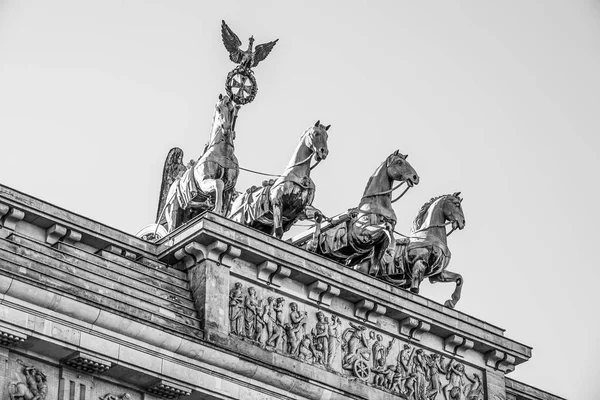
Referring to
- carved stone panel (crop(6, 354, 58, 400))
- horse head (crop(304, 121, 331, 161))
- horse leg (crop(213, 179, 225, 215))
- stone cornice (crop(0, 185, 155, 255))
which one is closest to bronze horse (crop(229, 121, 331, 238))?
horse head (crop(304, 121, 331, 161))

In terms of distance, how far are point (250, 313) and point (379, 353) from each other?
312 centimetres

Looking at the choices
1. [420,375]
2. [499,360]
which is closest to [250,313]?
[420,375]

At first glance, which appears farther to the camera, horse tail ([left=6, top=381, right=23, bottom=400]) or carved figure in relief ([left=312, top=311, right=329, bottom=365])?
carved figure in relief ([left=312, top=311, right=329, bottom=365])

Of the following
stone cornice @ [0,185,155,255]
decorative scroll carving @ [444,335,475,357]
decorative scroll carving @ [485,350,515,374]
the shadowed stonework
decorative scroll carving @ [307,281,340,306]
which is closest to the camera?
the shadowed stonework

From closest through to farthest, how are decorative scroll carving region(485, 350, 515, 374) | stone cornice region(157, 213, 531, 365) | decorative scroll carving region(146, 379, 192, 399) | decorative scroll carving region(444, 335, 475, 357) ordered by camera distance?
1. decorative scroll carving region(146, 379, 192, 399)
2. stone cornice region(157, 213, 531, 365)
3. decorative scroll carving region(444, 335, 475, 357)
4. decorative scroll carving region(485, 350, 515, 374)

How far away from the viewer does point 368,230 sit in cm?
3841

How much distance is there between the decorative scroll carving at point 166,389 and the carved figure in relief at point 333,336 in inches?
158

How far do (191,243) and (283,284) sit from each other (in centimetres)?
210

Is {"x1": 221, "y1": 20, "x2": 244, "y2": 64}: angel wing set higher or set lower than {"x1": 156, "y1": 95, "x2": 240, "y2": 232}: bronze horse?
higher

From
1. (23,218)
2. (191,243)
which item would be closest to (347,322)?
(191,243)

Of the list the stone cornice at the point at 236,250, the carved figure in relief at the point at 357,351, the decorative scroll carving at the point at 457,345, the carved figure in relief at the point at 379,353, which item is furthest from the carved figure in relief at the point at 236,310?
the decorative scroll carving at the point at 457,345

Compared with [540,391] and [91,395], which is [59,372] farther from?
[540,391]

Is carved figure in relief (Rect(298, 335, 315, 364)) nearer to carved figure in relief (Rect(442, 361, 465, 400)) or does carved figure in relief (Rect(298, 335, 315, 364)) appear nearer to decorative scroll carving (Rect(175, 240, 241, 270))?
decorative scroll carving (Rect(175, 240, 241, 270))

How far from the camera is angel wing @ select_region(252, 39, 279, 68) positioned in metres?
39.7
